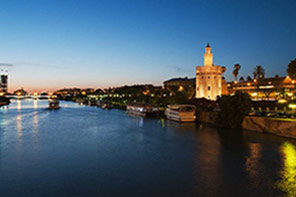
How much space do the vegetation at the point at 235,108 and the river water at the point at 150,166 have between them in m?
6.19

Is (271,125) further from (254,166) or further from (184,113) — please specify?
(184,113)

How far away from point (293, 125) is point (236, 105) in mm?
11977

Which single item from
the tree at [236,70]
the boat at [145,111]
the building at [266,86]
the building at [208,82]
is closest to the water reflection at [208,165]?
the boat at [145,111]

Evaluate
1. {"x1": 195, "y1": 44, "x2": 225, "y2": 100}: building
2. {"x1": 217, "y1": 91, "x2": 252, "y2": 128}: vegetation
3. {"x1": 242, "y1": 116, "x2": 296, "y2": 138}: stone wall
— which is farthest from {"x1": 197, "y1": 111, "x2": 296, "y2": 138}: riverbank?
{"x1": 195, "y1": 44, "x2": 225, "y2": 100}: building

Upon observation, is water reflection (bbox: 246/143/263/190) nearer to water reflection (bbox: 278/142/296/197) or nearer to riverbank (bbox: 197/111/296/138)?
water reflection (bbox: 278/142/296/197)

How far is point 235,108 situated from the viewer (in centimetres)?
4803

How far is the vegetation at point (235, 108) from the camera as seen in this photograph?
4731 centimetres

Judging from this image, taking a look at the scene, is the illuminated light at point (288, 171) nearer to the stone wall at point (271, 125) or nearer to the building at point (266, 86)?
the stone wall at point (271, 125)

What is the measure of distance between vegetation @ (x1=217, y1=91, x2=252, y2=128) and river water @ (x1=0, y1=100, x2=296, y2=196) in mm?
6194

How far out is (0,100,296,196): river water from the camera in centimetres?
1988

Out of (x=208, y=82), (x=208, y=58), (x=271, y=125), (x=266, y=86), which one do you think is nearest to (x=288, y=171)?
(x=271, y=125)

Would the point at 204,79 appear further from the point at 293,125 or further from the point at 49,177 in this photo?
the point at 49,177

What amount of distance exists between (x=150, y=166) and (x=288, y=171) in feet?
43.2

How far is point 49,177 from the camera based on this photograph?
22.7 metres
